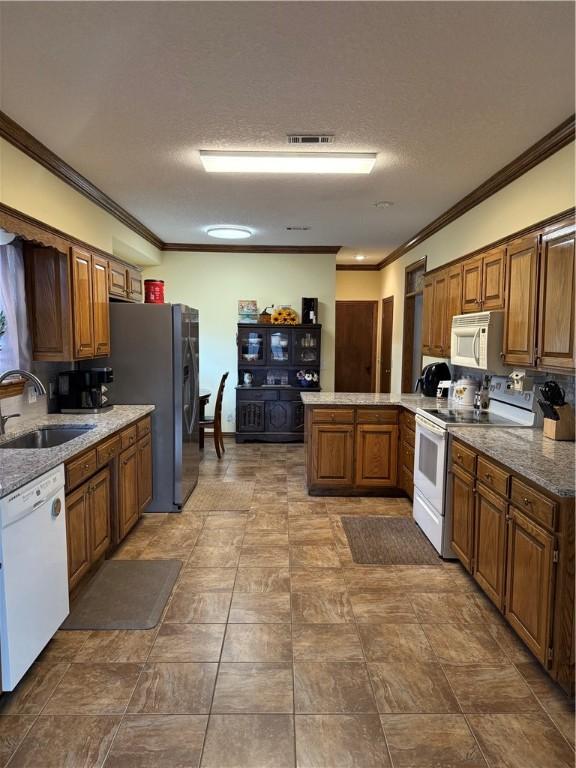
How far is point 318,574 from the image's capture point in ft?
9.78

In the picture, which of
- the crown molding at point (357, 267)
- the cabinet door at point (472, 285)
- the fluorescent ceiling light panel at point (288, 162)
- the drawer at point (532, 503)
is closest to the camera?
the drawer at point (532, 503)

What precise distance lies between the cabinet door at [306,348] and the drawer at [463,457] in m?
3.76

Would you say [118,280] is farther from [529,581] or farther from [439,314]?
[529,581]

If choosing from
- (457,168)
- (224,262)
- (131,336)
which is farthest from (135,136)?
A: (224,262)

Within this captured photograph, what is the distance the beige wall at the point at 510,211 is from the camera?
2.71m

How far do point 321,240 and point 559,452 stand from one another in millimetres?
4386

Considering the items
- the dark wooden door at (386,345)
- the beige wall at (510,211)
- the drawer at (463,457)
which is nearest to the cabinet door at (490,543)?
the drawer at (463,457)

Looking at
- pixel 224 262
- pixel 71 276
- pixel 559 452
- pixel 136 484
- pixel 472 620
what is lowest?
pixel 472 620

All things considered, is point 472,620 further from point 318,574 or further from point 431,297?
point 431,297

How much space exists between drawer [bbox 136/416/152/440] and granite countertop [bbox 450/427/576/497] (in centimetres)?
228

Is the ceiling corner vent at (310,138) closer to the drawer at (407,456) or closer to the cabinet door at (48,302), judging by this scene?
the cabinet door at (48,302)

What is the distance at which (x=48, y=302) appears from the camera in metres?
3.22

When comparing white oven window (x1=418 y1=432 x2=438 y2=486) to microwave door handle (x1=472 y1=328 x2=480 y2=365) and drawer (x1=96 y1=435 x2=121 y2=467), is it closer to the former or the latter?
microwave door handle (x1=472 y1=328 x2=480 y2=365)

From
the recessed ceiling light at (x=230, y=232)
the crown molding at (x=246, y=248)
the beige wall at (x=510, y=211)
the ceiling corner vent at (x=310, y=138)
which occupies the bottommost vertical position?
the beige wall at (x=510, y=211)
